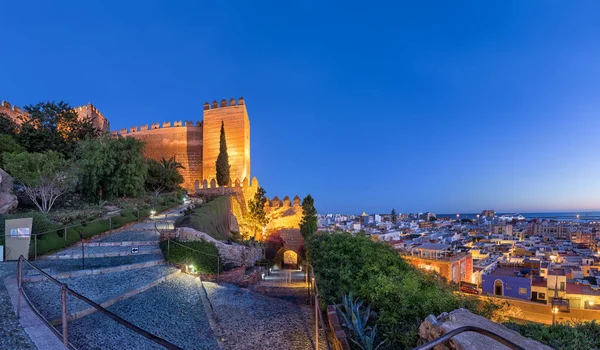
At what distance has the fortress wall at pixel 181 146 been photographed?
Answer: 33.3 m

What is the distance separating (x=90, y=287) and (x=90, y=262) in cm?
240

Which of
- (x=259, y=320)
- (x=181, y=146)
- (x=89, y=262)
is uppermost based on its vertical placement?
(x=181, y=146)

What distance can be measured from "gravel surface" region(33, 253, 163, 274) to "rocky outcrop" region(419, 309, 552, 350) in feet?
24.2

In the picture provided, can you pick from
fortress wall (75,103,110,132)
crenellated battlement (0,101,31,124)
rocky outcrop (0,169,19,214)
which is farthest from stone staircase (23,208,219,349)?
fortress wall (75,103,110,132)

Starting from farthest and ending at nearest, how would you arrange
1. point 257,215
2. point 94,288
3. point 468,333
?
point 257,215 → point 94,288 → point 468,333

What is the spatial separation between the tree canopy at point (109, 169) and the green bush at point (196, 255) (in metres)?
10.0

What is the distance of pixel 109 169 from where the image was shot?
16.6 metres

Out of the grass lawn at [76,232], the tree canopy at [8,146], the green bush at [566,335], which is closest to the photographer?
the green bush at [566,335]

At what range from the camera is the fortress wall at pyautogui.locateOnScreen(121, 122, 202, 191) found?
33.3m

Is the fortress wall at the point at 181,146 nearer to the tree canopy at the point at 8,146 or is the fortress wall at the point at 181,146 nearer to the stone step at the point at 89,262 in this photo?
the tree canopy at the point at 8,146

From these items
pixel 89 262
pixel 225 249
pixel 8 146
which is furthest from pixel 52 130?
pixel 225 249

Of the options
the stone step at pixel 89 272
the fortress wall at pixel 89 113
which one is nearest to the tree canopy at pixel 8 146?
the stone step at pixel 89 272

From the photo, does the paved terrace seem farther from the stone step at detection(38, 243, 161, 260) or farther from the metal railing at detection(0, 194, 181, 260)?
the metal railing at detection(0, 194, 181, 260)

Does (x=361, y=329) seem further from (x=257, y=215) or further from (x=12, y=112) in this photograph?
(x=12, y=112)
